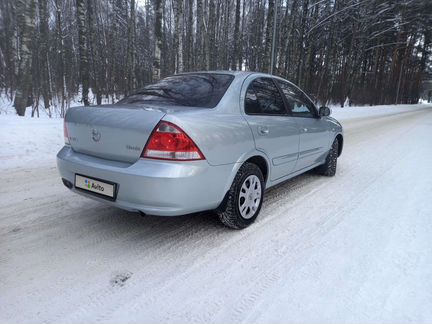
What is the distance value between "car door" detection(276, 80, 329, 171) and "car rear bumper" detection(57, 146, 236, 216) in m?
1.69

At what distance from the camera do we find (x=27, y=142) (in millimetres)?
5871

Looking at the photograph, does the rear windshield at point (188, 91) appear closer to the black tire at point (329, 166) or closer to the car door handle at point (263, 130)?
the car door handle at point (263, 130)

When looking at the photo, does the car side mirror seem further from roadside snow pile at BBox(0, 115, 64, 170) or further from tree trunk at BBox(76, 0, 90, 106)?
tree trunk at BBox(76, 0, 90, 106)

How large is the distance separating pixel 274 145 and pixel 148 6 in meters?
31.3

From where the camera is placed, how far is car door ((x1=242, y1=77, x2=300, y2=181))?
314 centimetres

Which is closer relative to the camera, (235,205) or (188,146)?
(188,146)

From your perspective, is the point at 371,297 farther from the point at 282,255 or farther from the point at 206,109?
the point at 206,109

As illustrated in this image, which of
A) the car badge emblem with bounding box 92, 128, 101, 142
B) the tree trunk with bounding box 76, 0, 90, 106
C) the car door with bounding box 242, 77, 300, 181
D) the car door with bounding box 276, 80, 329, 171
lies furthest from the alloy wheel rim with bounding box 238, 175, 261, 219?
the tree trunk with bounding box 76, 0, 90, 106

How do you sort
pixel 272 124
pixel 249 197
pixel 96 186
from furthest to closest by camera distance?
pixel 272 124, pixel 249 197, pixel 96 186

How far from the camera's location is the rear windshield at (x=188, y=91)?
2.96m

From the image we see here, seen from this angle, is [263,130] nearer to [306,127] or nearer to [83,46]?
[306,127]

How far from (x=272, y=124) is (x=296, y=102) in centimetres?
98

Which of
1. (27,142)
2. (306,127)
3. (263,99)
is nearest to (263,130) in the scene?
(263,99)

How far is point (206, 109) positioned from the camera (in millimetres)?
2760
